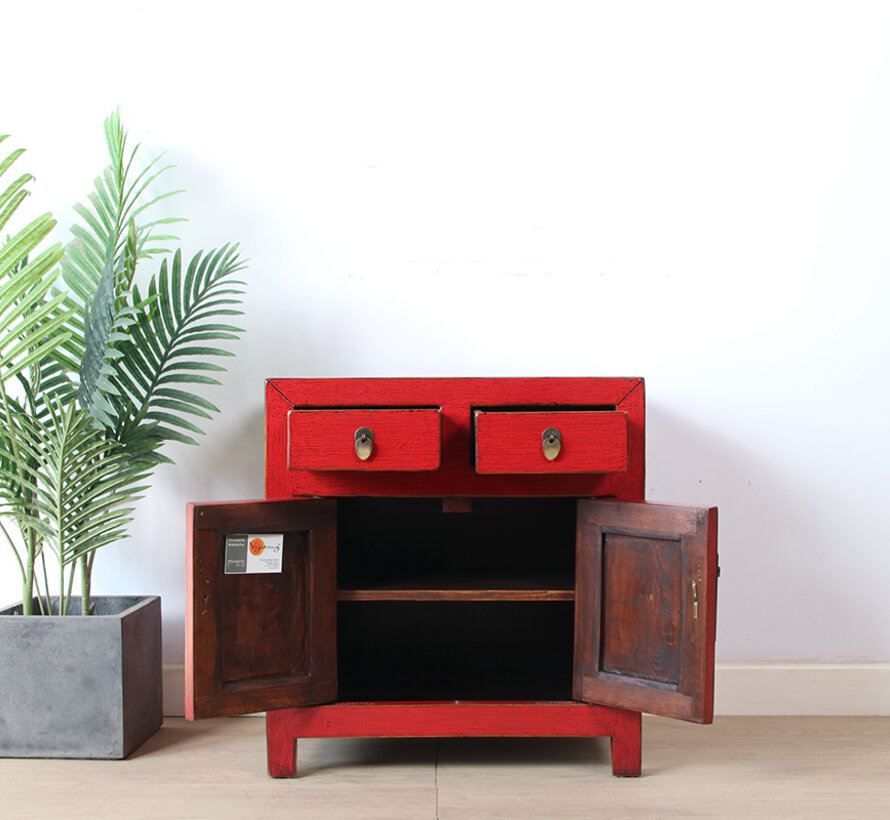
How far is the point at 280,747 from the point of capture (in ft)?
5.16

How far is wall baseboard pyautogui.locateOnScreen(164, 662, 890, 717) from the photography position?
195 cm

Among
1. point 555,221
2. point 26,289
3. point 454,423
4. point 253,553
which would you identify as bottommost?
point 253,553

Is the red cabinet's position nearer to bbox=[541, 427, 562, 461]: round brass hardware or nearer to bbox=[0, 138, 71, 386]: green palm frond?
bbox=[541, 427, 562, 461]: round brass hardware

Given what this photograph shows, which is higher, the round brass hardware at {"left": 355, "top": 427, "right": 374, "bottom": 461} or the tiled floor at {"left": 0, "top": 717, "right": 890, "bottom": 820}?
the round brass hardware at {"left": 355, "top": 427, "right": 374, "bottom": 461}

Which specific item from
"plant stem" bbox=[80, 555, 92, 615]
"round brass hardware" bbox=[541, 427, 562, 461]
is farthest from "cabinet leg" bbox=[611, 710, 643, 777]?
"plant stem" bbox=[80, 555, 92, 615]

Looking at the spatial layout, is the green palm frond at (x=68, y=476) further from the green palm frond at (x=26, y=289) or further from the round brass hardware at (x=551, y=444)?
the round brass hardware at (x=551, y=444)

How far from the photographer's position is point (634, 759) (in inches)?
61.9

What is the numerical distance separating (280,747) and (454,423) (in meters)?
0.71

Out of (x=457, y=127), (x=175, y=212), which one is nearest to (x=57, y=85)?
(x=175, y=212)

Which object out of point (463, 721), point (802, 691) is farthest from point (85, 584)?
point (802, 691)

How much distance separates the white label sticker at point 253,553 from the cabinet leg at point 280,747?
0.31 meters

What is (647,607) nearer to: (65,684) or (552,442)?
(552,442)

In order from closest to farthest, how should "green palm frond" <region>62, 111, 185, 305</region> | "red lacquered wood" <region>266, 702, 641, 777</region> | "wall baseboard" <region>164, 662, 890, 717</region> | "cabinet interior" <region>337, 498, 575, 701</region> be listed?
"red lacquered wood" <region>266, 702, 641, 777</region> → "green palm frond" <region>62, 111, 185, 305</region> → "cabinet interior" <region>337, 498, 575, 701</region> → "wall baseboard" <region>164, 662, 890, 717</region>

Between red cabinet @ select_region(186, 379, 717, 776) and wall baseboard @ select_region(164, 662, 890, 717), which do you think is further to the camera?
wall baseboard @ select_region(164, 662, 890, 717)
